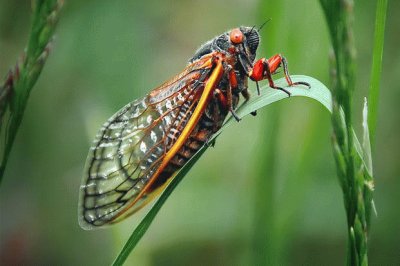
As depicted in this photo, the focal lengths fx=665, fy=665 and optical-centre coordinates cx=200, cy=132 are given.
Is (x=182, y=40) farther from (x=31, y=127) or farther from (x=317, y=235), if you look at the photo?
(x=317, y=235)


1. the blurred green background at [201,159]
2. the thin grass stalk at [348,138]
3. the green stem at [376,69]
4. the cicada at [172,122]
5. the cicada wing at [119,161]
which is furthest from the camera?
the blurred green background at [201,159]

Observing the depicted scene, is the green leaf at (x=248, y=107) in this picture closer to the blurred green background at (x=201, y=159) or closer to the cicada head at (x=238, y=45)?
the blurred green background at (x=201, y=159)

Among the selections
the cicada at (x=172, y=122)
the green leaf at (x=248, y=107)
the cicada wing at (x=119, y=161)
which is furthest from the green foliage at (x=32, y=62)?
the cicada at (x=172, y=122)

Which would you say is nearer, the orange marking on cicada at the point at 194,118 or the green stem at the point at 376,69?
the green stem at the point at 376,69

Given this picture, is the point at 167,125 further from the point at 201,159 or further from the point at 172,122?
the point at 201,159

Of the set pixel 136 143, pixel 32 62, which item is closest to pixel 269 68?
pixel 136 143

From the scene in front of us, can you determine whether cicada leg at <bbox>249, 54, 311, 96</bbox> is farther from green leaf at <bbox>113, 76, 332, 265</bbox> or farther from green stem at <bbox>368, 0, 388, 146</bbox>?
green stem at <bbox>368, 0, 388, 146</bbox>
